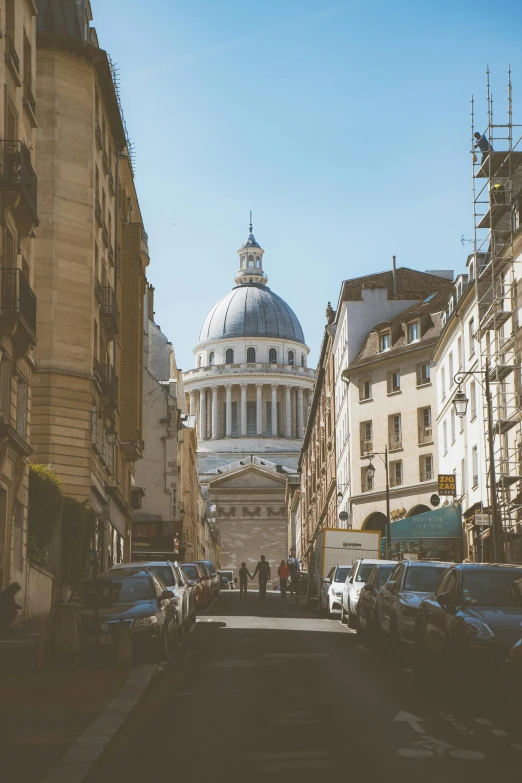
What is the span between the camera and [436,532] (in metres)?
51.3

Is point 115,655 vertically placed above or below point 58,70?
below

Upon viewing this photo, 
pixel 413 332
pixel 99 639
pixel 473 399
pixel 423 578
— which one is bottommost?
pixel 99 639

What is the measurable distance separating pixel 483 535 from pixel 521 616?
97.1 ft

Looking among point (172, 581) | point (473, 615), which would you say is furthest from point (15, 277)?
point (473, 615)

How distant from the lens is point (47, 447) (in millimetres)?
36688

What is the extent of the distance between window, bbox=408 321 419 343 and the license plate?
46.9 metres

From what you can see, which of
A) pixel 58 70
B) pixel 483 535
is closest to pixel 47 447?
pixel 58 70

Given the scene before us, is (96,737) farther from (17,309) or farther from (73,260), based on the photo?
(73,260)

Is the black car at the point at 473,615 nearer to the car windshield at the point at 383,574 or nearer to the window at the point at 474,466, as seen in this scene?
the car windshield at the point at 383,574

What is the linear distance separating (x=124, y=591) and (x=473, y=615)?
8.13 m

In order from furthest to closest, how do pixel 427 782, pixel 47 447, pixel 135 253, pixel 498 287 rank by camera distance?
pixel 135 253, pixel 498 287, pixel 47 447, pixel 427 782

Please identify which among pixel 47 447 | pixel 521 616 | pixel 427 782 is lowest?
pixel 427 782

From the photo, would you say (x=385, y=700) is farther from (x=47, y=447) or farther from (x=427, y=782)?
(x=47, y=447)

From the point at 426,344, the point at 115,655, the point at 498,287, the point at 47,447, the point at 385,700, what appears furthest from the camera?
the point at 426,344
